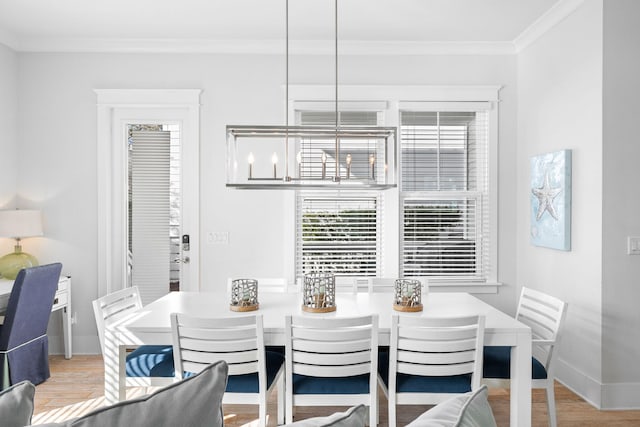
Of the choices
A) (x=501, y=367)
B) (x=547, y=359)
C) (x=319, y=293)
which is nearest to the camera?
(x=501, y=367)

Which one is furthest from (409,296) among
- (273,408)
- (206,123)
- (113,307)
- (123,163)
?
(123,163)

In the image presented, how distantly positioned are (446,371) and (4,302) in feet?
10.1

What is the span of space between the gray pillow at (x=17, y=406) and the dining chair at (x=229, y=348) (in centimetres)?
122

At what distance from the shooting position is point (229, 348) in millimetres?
2232

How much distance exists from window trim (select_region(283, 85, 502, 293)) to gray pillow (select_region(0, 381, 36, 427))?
323 cm

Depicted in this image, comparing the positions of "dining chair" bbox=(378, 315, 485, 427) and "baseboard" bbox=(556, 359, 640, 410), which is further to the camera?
"baseboard" bbox=(556, 359, 640, 410)

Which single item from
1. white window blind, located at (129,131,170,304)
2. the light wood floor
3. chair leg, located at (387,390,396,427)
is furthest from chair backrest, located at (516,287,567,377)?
white window blind, located at (129,131,170,304)

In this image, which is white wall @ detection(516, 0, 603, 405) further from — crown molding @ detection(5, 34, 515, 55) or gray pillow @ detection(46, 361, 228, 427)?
gray pillow @ detection(46, 361, 228, 427)

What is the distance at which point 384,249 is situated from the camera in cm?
424

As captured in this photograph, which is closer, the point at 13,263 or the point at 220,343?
the point at 220,343

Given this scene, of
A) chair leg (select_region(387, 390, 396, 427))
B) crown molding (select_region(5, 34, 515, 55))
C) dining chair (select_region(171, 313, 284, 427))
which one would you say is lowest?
chair leg (select_region(387, 390, 396, 427))

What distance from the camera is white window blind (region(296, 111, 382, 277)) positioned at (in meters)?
4.25

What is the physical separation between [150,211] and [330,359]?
2698mm

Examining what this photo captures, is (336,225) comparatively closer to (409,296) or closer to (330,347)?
(409,296)
